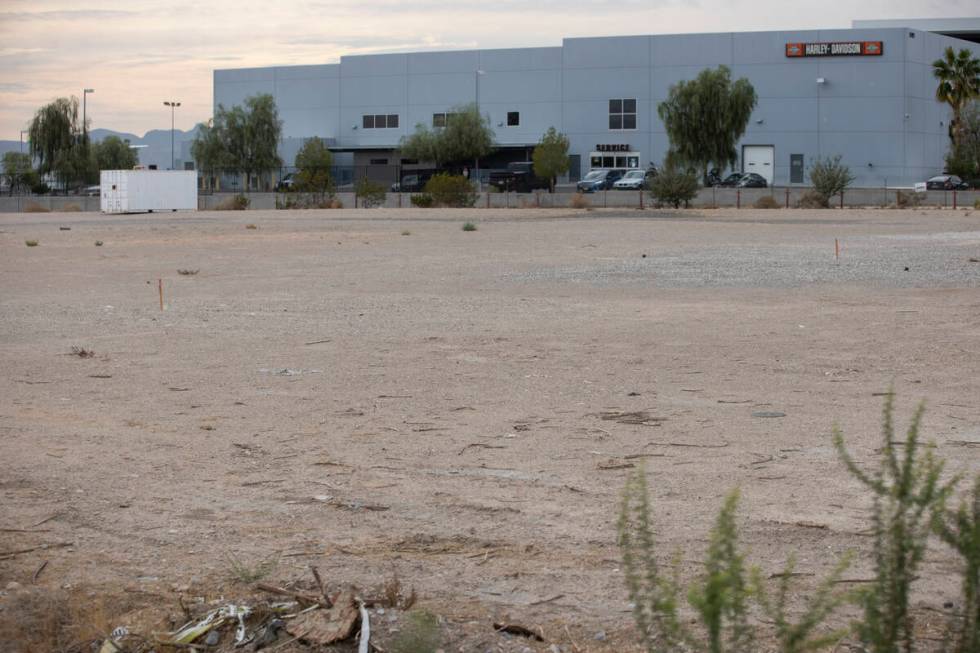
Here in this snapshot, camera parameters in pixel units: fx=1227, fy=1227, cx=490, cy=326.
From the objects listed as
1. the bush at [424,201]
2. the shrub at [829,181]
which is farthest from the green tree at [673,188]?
the bush at [424,201]

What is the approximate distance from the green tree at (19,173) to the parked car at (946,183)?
7116 cm

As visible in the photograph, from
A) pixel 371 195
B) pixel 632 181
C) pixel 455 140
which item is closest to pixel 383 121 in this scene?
pixel 455 140

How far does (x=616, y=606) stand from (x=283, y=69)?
382 feet

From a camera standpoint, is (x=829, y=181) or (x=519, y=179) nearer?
(x=829, y=181)

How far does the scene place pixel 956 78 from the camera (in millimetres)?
102688

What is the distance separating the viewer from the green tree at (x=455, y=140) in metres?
105

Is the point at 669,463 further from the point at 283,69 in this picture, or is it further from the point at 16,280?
the point at 283,69

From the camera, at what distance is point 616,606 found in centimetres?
581

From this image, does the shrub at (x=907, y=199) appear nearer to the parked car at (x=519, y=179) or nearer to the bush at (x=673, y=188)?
the bush at (x=673, y=188)

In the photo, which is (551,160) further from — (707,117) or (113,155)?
(113,155)

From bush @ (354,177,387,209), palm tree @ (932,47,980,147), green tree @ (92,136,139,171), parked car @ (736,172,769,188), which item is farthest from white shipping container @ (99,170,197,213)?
green tree @ (92,136,139,171)

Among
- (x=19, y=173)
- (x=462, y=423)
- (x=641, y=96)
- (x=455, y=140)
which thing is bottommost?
(x=462, y=423)

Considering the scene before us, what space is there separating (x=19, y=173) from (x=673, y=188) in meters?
79.4

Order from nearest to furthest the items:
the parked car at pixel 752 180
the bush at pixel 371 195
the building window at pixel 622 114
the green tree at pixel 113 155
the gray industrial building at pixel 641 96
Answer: the bush at pixel 371 195 → the parked car at pixel 752 180 → the gray industrial building at pixel 641 96 → the building window at pixel 622 114 → the green tree at pixel 113 155
